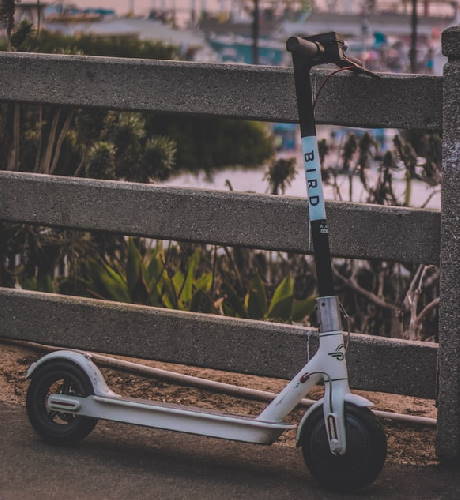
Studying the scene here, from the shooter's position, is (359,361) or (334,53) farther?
(359,361)

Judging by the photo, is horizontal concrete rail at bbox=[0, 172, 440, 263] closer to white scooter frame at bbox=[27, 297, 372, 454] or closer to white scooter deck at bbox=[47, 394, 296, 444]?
white scooter frame at bbox=[27, 297, 372, 454]

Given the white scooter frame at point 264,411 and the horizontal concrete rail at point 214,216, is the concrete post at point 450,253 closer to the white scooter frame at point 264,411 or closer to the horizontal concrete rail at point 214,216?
the horizontal concrete rail at point 214,216

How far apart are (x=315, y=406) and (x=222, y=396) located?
1.18m

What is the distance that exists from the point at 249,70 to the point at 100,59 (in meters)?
0.62

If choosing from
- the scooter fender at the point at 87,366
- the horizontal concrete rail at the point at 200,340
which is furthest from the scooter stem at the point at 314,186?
the scooter fender at the point at 87,366

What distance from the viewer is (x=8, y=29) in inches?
224

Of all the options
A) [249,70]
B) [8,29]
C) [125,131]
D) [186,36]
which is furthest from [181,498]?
[186,36]

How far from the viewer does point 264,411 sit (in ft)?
12.3

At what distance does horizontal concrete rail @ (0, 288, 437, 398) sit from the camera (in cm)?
414

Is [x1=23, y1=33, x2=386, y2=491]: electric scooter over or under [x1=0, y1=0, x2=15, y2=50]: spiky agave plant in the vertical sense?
under

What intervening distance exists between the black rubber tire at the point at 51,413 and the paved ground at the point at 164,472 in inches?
1.8

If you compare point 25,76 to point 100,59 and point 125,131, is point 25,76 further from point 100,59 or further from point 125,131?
point 125,131

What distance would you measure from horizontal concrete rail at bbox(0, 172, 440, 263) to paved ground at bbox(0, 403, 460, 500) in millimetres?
735

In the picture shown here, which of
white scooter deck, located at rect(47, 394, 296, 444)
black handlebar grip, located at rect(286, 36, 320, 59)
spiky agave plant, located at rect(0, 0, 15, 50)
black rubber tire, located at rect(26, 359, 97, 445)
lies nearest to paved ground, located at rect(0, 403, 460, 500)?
black rubber tire, located at rect(26, 359, 97, 445)
